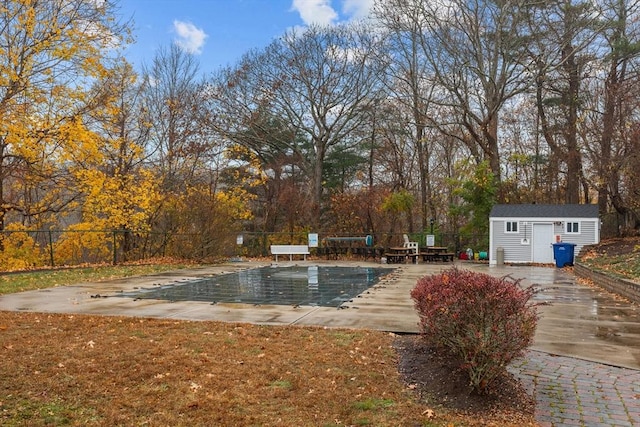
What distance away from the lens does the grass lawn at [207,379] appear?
348cm

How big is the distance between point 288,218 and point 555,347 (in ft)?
74.0

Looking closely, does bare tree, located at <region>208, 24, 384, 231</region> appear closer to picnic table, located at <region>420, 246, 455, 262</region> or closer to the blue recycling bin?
picnic table, located at <region>420, 246, 455, 262</region>

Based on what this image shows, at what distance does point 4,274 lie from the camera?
13.0 m

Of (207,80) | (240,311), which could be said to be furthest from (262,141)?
(240,311)

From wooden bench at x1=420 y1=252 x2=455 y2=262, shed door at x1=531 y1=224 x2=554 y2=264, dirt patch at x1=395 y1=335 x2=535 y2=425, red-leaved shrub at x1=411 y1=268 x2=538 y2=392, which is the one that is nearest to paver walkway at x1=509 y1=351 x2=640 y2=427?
dirt patch at x1=395 y1=335 x2=535 y2=425

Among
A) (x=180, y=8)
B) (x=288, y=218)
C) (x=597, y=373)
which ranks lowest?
(x=597, y=373)

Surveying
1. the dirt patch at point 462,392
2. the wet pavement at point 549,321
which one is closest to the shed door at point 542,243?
the wet pavement at point 549,321

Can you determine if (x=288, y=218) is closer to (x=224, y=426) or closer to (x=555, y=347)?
(x=555, y=347)

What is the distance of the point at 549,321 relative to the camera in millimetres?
7273

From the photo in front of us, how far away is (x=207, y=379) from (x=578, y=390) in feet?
11.0

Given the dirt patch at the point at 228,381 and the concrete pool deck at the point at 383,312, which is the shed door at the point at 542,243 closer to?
the concrete pool deck at the point at 383,312

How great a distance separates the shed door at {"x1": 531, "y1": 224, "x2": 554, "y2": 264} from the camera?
65.7ft

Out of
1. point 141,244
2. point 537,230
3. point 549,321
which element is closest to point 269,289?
point 549,321

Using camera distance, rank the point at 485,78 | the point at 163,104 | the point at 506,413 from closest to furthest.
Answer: the point at 506,413, the point at 485,78, the point at 163,104
